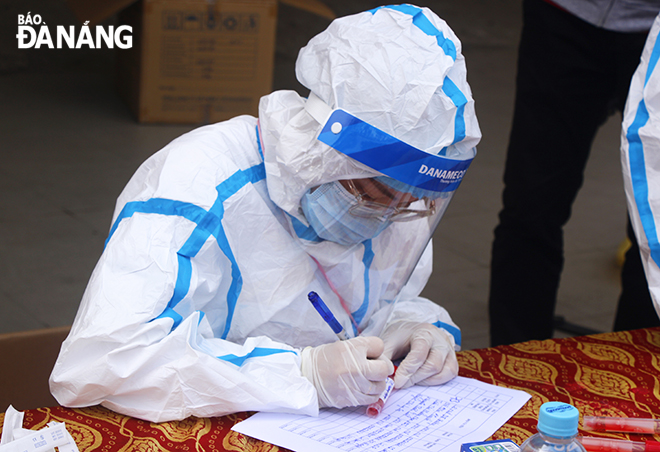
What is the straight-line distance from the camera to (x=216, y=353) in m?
0.95

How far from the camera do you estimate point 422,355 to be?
1064mm

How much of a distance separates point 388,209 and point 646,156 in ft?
1.57

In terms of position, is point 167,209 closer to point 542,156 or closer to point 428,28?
point 428,28

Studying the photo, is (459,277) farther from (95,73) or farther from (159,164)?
(95,73)

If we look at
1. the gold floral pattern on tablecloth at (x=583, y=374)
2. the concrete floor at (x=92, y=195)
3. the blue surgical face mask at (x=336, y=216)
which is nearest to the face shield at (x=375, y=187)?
the blue surgical face mask at (x=336, y=216)

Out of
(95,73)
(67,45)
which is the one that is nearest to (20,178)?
(95,73)

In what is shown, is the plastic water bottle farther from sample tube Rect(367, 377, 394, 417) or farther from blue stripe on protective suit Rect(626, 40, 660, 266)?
blue stripe on protective suit Rect(626, 40, 660, 266)

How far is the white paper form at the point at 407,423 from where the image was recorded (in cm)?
88

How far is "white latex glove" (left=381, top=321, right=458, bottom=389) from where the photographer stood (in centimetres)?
106

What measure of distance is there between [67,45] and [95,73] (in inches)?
23.0

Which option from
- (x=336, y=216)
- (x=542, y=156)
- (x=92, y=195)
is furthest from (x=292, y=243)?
(x=92, y=195)

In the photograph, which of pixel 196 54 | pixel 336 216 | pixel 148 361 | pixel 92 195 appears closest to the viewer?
pixel 148 361

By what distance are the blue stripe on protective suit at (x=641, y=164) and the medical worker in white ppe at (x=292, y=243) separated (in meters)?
0.34

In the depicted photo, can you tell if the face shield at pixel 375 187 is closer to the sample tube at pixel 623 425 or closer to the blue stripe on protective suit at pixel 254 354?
the blue stripe on protective suit at pixel 254 354
